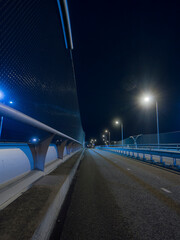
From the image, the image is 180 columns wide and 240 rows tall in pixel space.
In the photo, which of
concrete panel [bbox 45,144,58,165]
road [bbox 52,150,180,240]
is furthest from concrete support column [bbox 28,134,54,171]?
concrete panel [bbox 45,144,58,165]

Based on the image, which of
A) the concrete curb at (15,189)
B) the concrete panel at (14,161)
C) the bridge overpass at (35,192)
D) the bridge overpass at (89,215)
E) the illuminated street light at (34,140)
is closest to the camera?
the bridge overpass at (89,215)

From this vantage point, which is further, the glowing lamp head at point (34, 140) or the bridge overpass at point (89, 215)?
the glowing lamp head at point (34, 140)

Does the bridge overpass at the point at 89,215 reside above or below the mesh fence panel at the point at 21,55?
below

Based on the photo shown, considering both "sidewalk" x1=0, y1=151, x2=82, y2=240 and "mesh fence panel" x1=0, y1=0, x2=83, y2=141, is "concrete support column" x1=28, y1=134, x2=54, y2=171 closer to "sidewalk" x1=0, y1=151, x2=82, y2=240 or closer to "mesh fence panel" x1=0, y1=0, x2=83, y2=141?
"mesh fence panel" x1=0, y1=0, x2=83, y2=141

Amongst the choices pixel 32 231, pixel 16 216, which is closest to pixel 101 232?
pixel 32 231

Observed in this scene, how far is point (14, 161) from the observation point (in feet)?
9.91

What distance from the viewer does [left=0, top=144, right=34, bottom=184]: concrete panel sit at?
2.69 meters

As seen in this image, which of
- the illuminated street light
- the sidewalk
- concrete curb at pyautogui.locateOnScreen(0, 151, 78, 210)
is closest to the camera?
the sidewalk

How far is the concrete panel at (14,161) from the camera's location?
8.81ft

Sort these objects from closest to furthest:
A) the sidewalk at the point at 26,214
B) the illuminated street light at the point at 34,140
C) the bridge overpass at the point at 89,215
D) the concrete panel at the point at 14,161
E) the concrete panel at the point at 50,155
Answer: the sidewalk at the point at 26,214, the bridge overpass at the point at 89,215, the concrete panel at the point at 14,161, the illuminated street light at the point at 34,140, the concrete panel at the point at 50,155

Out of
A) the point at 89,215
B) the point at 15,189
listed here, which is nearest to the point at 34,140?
the point at 15,189

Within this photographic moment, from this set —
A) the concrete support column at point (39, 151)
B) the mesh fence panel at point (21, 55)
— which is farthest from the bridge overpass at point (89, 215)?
the mesh fence panel at point (21, 55)

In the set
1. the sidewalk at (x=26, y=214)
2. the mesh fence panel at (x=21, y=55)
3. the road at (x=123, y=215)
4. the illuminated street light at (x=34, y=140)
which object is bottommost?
the road at (x=123, y=215)

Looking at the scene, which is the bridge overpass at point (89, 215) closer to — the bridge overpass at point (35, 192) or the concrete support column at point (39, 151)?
the bridge overpass at point (35, 192)
